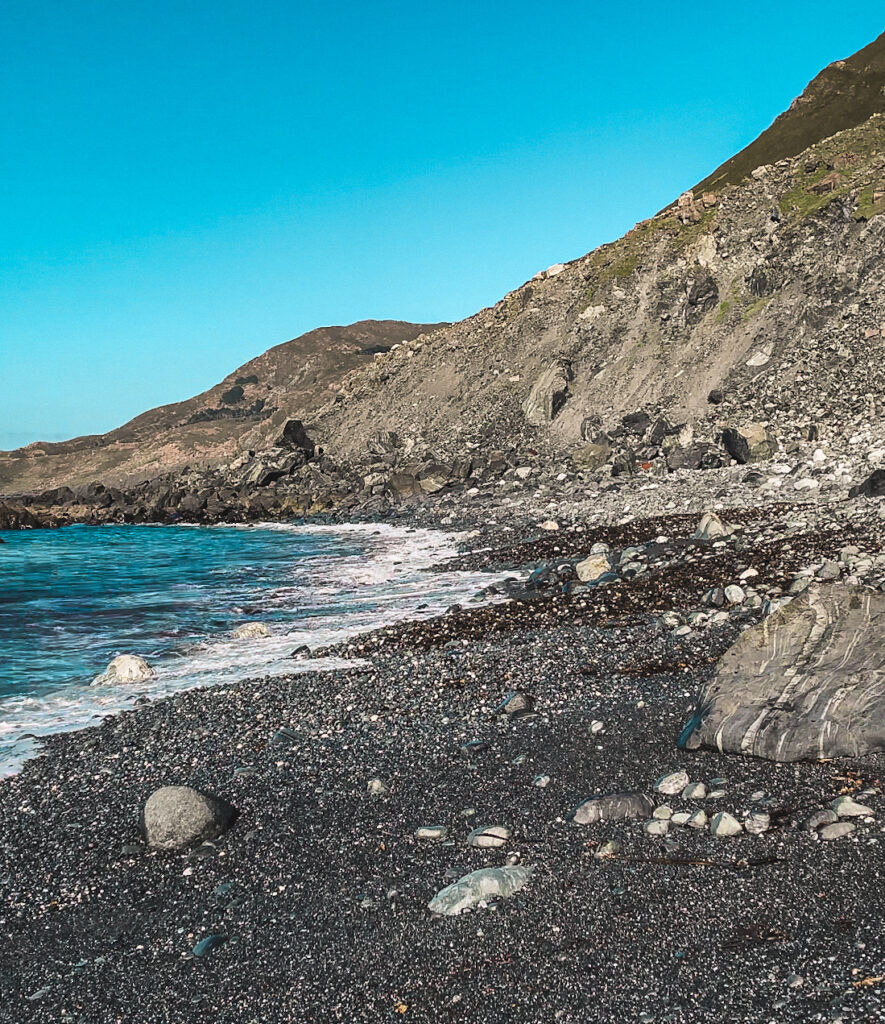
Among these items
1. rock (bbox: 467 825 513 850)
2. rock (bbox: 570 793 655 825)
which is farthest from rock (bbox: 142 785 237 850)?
rock (bbox: 570 793 655 825)

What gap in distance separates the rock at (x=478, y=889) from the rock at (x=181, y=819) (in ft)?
8.41

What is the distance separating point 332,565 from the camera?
84.2 ft

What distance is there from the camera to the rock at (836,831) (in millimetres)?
5355

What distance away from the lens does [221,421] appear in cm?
11356

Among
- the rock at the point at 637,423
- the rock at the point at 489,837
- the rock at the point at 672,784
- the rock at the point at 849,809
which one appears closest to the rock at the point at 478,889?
the rock at the point at 489,837

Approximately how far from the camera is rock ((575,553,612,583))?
16.7 m

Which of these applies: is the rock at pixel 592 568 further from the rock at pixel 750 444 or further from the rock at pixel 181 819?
the rock at pixel 750 444

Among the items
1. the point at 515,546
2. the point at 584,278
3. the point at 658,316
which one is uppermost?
the point at 584,278

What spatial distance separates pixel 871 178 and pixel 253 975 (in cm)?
5172

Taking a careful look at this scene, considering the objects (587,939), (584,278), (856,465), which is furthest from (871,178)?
(587,939)

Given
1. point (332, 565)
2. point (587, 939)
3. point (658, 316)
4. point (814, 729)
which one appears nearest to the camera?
point (587, 939)

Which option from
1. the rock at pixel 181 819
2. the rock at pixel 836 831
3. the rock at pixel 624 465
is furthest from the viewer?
the rock at pixel 624 465

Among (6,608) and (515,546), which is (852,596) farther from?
(6,608)

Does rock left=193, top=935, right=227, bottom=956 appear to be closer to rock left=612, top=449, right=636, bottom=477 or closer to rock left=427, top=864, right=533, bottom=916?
rock left=427, top=864, right=533, bottom=916
